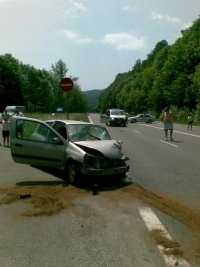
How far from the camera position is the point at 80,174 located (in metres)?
10.6

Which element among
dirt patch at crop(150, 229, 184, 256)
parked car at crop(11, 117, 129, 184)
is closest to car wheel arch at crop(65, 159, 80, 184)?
parked car at crop(11, 117, 129, 184)

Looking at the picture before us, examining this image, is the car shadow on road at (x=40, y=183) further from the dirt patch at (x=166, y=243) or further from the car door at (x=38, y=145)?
the dirt patch at (x=166, y=243)

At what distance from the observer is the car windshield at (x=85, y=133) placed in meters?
11.5

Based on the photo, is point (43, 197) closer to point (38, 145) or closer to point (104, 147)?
point (104, 147)

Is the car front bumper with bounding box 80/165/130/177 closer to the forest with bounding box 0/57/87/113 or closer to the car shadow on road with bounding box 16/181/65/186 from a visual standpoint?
the car shadow on road with bounding box 16/181/65/186

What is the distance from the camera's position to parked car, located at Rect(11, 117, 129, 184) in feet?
34.2

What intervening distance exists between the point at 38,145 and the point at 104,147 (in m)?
1.71

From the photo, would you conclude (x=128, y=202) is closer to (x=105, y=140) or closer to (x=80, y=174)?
(x=80, y=174)

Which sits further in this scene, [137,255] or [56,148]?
[56,148]

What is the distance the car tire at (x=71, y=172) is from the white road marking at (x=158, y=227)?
2.64 m

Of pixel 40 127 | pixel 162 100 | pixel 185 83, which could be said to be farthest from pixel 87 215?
pixel 162 100

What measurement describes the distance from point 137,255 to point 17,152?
21.0 ft

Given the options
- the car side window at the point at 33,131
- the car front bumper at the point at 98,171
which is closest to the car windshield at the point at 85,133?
the car side window at the point at 33,131

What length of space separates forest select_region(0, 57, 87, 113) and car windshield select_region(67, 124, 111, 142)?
189 feet
